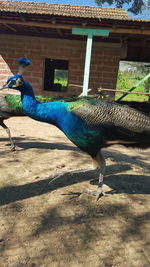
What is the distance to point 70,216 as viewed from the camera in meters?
2.40

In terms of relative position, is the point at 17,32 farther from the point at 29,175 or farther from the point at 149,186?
the point at 149,186

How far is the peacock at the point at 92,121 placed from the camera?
2.67 metres

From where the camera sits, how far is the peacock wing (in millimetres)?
2676

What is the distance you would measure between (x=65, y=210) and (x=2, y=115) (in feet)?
9.34

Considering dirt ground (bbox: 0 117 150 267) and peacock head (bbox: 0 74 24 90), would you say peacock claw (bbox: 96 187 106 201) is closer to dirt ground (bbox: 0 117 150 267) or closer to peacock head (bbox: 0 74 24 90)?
dirt ground (bbox: 0 117 150 267)

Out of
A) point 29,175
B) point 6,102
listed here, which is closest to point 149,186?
point 29,175

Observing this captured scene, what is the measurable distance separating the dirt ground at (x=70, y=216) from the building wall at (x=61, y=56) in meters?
7.06

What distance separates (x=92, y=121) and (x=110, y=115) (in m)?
0.24

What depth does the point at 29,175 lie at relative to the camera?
132 inches

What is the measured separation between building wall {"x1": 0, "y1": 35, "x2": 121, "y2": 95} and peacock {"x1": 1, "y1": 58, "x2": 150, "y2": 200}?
799 centimetres

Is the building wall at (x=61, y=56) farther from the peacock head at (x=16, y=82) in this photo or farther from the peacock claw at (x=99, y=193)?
the peacock claw at (x=99, y=193)

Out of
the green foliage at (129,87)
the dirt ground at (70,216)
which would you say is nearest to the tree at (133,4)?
the green foliage at (129,87)

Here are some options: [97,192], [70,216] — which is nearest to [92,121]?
[97,192]

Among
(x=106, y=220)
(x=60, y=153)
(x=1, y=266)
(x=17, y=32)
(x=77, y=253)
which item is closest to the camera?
(x=1, y=266)
